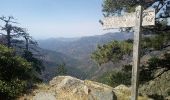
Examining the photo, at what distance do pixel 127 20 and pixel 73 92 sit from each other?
3524 mm

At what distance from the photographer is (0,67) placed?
10.8 m

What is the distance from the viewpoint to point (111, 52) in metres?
14.9

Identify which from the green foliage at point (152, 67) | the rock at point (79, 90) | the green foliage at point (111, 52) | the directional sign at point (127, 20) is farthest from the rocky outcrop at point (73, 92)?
the green foliage at point (152, 67)

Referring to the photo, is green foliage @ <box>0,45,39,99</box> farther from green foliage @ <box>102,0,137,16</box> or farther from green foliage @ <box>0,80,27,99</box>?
green foliage @ <box>102,0,137,16</box>

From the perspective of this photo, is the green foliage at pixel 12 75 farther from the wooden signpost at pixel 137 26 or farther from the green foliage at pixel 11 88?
the wooden signpost at pixel 137 26

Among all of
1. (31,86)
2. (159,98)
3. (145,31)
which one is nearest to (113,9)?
(145,31)

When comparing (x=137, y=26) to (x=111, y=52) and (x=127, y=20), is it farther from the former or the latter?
(x=111, y=52)

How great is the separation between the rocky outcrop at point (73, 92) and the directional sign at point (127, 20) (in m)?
2.86

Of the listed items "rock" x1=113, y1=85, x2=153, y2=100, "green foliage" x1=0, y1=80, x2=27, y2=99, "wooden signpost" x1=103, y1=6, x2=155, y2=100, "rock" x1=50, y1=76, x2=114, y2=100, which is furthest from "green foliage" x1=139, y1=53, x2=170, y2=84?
"wooden signpost" x1=103, y1=6, x2=155, y2=100

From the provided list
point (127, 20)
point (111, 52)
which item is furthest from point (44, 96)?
point (111, 52)

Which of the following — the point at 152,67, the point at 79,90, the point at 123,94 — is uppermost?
the point at 152,67

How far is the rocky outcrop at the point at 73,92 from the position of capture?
1075 centimetres

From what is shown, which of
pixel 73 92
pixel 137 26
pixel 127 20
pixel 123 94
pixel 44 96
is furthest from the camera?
pixel 123 94

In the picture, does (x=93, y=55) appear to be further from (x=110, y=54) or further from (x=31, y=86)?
(x=31, y=86)
